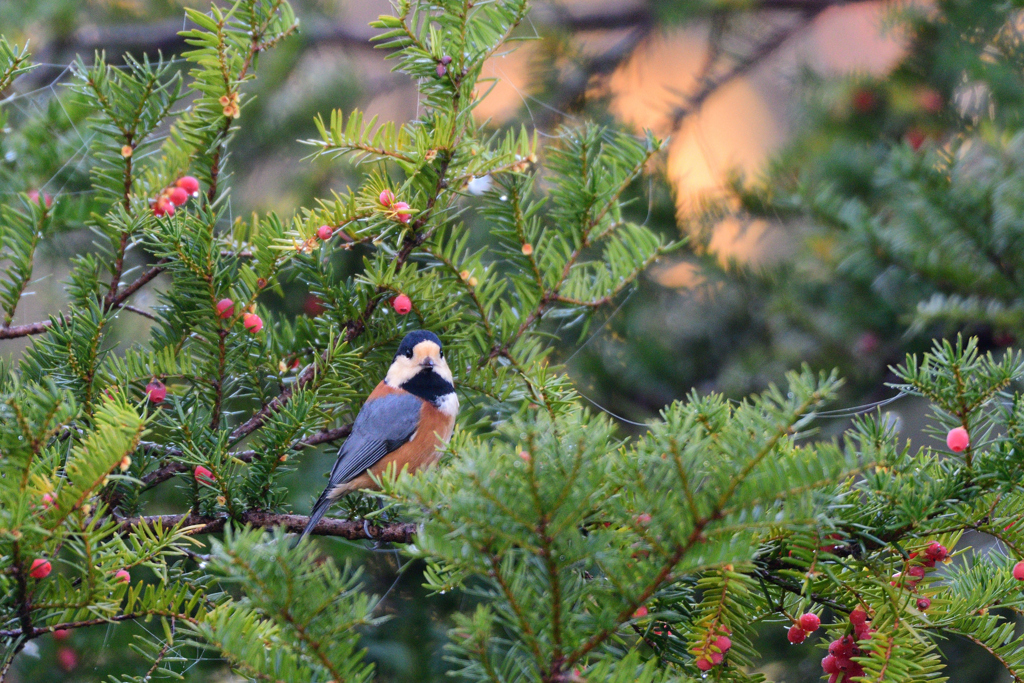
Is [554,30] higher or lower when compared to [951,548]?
higher

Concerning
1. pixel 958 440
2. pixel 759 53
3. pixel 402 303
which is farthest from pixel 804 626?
pixel 759 53

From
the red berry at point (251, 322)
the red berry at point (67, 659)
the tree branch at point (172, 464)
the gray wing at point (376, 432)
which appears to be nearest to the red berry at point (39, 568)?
the tree branch at point (172, 464)

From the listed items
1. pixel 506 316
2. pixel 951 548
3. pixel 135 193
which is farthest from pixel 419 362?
pixel 951 548

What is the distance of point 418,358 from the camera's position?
4.63 ft

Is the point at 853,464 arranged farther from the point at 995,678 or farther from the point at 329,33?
the point at 329,33

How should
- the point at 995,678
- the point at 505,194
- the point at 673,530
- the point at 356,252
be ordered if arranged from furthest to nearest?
the point at 356,252, the point at 995,678, the point at 505,194, the point at 673,530

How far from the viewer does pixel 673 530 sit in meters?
0.69

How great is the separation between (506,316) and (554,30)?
5.24ft

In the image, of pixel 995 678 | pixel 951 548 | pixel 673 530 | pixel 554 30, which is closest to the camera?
pixel 673 530

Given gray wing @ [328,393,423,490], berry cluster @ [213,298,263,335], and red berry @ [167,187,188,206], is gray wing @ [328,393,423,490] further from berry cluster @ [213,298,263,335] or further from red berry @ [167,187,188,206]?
red berry @ [167,187,188,206]

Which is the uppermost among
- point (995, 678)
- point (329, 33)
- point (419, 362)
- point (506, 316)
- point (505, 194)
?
point (329, 33)

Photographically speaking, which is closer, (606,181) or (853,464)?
(853,464)

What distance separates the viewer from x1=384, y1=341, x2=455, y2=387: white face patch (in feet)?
4.30

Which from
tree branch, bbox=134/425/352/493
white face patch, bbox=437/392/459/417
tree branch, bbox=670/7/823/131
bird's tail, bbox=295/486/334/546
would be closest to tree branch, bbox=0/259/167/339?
tree branch, bbox=134/425/352/493
